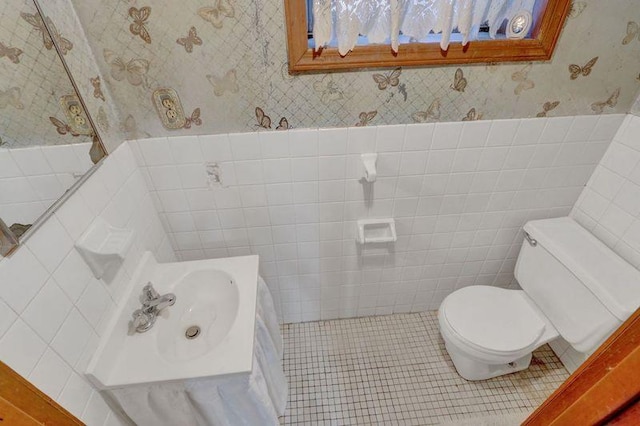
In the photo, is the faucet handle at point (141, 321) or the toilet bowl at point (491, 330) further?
the toilet bowl at point (491, 330)

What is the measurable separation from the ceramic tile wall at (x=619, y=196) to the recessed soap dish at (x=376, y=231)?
3.05 ft

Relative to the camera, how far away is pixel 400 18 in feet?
3.36

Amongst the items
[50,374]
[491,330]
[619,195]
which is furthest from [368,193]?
[50,374]

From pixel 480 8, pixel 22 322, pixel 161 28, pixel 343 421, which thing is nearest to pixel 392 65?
pixel 480 8

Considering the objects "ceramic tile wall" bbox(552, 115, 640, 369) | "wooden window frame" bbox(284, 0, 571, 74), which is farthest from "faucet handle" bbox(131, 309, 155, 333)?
"ceramic tile wall" bbox(552, 115, 640, 369)

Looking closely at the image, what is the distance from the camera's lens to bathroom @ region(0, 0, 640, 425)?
0.80 m

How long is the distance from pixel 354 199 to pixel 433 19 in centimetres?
74

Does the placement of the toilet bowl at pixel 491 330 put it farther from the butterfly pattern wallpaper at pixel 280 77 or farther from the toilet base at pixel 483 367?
the butterfly pattern wallpaper at pixel 280 77

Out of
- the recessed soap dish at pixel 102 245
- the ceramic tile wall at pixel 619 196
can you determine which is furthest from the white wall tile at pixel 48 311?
the ceramic tile wall at pixel 619 196

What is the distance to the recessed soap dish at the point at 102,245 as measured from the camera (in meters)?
0.88

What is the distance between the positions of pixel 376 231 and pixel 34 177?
1.27 metres

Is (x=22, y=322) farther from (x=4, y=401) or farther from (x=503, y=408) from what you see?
(x=503, y=408)

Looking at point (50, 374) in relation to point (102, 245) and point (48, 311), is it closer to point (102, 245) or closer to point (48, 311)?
point (48, 311)

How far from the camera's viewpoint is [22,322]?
0.68 meters
